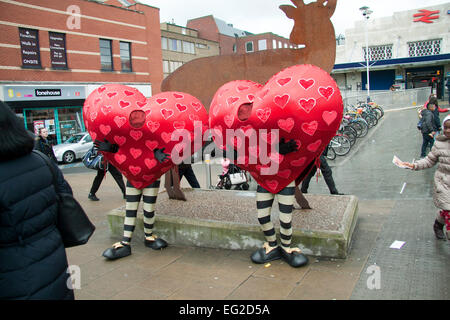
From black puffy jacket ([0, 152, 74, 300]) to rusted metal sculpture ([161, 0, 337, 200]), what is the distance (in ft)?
11.8

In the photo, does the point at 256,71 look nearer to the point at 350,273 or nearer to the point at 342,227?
the point at 342,227

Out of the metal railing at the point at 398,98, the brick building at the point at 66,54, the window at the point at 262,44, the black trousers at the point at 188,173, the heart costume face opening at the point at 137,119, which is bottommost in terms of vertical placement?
the black trousers at the point at 188,173

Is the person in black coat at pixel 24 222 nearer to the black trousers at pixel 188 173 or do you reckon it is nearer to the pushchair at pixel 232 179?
the black trousers at pixel 188 173

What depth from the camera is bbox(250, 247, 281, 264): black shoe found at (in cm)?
437

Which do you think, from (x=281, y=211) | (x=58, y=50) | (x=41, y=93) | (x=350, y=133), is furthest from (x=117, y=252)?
(x=58, y=50)

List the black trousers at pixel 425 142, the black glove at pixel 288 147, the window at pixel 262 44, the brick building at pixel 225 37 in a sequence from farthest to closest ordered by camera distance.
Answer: the brick building at pixel 225 37 < the window at pixel 262 44 < the black trousers at pixel 425 142 < the black glove at pixel 288 147

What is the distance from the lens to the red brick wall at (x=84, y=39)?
62.0ft

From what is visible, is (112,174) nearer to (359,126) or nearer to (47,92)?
(359,126)

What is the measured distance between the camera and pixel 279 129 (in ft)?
12.5

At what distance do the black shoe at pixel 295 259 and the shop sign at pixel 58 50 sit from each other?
2030cm

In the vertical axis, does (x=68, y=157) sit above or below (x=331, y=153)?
below

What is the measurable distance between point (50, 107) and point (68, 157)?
5443mm

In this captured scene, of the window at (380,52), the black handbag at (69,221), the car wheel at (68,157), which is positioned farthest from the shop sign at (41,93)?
the window at (380,52)

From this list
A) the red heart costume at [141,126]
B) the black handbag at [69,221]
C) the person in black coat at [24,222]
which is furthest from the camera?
the red heart costume at [141,126]
